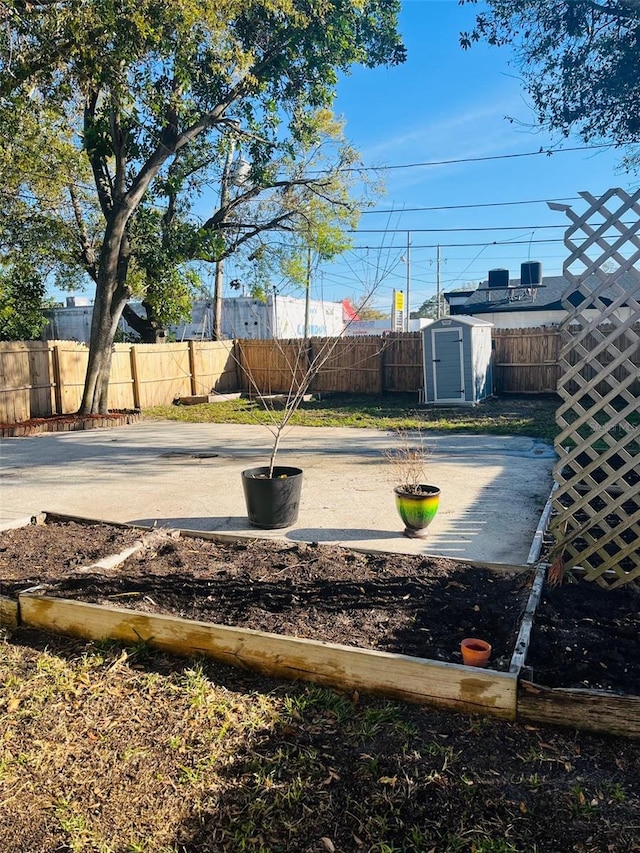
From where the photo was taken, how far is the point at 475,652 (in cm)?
239

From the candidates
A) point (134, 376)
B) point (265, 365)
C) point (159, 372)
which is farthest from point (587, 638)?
point (265, 365)

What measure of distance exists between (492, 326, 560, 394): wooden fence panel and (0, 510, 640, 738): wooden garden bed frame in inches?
486

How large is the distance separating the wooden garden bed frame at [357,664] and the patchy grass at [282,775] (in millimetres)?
57

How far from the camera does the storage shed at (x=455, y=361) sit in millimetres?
13664

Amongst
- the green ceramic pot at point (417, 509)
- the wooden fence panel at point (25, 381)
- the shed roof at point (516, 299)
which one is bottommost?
the green ceramic pot at point (417, 509)

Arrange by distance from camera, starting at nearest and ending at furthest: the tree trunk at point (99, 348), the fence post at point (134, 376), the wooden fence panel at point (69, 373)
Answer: the tree trunk at point (99, 348) → the wooden fence panel at point (69, 373) → the fence post at point (134, 376)

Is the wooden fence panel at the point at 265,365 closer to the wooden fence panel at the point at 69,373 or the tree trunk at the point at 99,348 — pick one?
the wooden fence panel at the point at 69,373

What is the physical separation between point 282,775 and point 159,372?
46.1 ft

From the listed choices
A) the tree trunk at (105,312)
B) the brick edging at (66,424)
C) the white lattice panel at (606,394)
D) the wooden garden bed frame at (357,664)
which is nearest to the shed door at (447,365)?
the brick edging at (66,424)

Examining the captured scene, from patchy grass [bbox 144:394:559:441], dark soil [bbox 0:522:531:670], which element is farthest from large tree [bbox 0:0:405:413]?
dark soil [bbox 0:522:531:670]

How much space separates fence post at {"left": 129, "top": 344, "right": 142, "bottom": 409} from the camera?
14.3 m

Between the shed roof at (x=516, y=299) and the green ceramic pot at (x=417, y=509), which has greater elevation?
the shed roof at (x=516, y=299)

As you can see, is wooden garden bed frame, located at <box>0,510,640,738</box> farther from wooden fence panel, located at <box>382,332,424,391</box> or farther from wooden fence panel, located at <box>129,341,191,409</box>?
wooden fence panel, located at <box>382,332,424,391</box>

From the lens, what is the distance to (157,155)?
11344 millimetres
